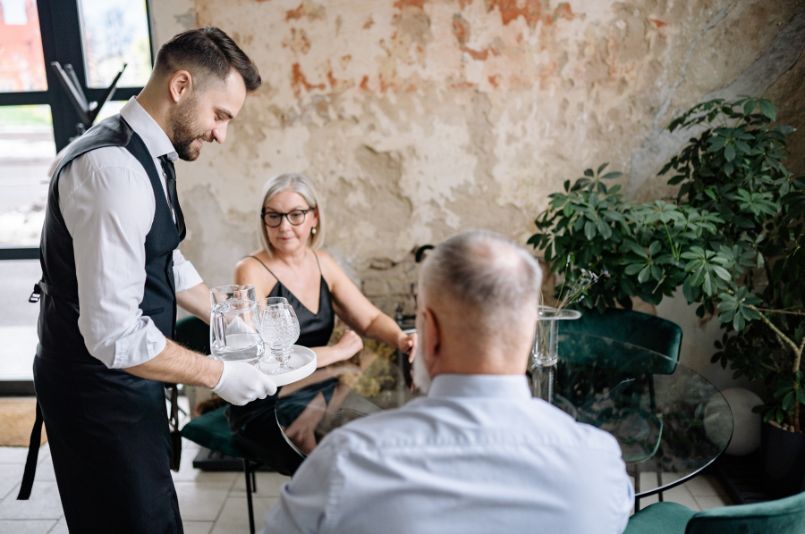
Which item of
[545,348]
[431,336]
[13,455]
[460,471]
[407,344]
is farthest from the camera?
[13,455]

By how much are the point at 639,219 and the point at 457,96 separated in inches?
42.2

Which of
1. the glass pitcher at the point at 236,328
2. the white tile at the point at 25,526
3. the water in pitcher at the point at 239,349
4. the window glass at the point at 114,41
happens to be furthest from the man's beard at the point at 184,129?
the window glass at the point at 114,41

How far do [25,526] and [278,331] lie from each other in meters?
1.76

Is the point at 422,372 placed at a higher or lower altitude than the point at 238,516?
higher

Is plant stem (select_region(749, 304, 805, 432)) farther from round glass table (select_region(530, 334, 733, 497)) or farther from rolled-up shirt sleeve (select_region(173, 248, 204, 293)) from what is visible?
rolled-up shirt sleeve (select_region(173, 248, 204, 293))

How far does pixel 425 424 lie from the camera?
0.93 m

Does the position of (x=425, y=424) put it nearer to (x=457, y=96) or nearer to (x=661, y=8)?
(x=457, y=96)

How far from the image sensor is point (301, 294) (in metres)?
2.64

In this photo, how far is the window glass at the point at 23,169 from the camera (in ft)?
12.2

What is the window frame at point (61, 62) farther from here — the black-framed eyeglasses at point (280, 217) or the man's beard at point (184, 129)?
the man's beard at point (184, 129)

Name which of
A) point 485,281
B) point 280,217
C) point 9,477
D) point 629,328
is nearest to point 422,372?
point 485,281

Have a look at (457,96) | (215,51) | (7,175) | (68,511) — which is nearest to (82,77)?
(7,175)

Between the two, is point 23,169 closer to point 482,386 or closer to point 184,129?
point 184,129

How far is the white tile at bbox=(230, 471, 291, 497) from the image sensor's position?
9.70 feet
